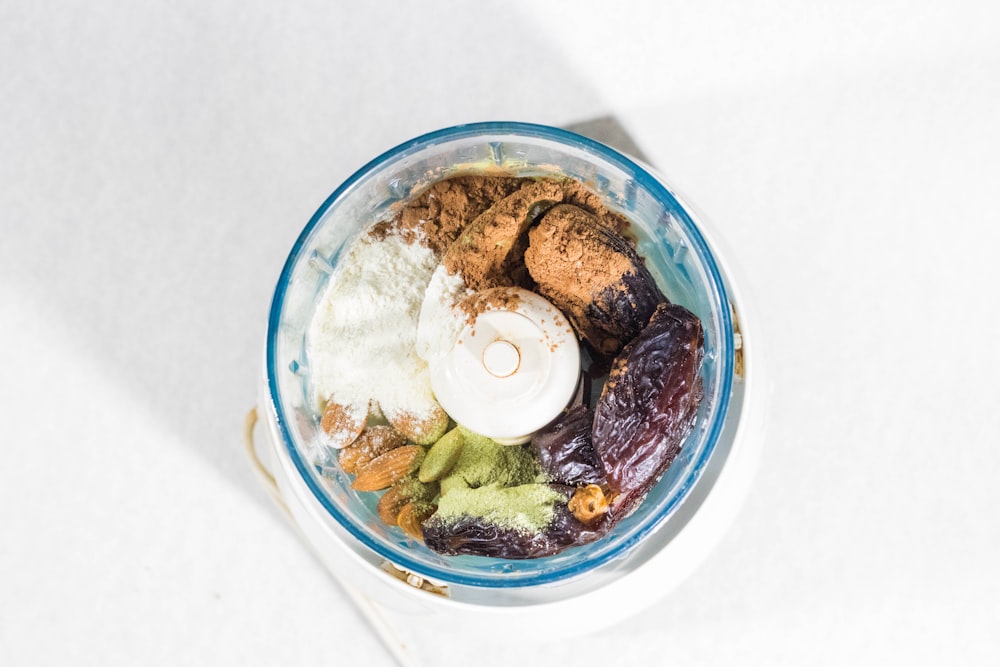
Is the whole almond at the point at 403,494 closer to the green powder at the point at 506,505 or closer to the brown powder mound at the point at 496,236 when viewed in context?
the green powder at the point at 506,505

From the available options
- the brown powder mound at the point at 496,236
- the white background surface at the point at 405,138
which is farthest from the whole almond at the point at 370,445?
the white background surface at the point at 405,138

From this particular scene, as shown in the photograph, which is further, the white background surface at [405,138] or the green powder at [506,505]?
the white background surface at [405,138]

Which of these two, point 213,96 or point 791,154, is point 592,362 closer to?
point 791,154

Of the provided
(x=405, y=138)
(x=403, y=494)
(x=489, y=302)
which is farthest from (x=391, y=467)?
(x=405, y=138)

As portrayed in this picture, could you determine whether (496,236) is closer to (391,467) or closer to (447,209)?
(447,209)

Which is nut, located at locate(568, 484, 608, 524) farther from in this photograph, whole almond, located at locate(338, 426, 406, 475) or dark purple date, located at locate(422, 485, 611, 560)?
whole almond, located at locate(338, 426, 406, 475)

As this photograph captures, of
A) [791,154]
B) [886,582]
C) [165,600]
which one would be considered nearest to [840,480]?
[886,582]
